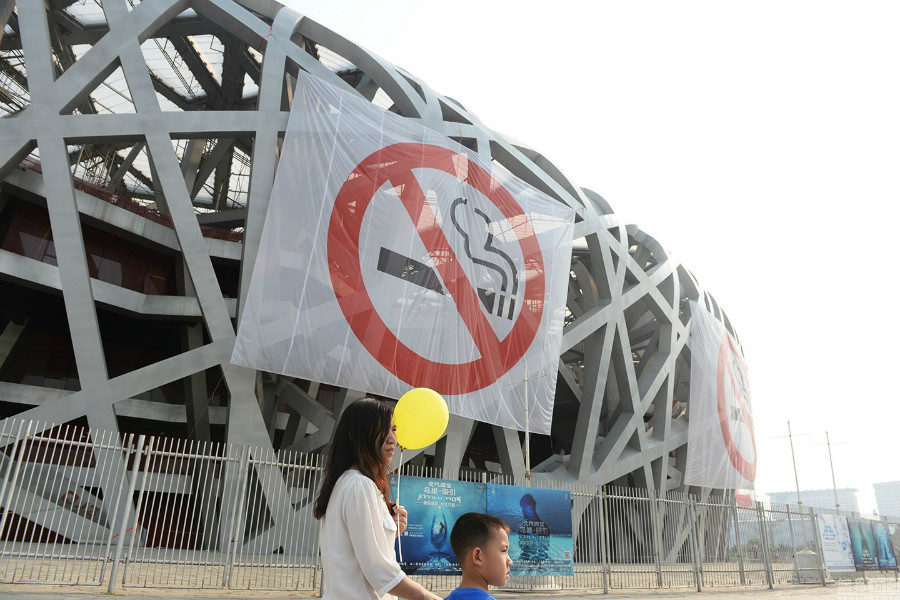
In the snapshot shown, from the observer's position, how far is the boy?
225 centimetres

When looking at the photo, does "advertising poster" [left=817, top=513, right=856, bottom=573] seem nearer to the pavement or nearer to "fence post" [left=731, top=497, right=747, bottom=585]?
the pavement

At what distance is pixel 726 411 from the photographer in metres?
25.2

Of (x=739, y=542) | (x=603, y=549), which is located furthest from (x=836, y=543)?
(x=603, y=549)

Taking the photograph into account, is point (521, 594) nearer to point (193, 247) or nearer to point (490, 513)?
point (490, 513)

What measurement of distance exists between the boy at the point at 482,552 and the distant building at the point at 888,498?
125638 millimetres

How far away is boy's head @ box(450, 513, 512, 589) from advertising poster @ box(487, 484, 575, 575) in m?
9.12

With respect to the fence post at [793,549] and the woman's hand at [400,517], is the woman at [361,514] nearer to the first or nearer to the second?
the woman's hand at [400,517]

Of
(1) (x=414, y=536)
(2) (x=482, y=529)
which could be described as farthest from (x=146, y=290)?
(2) (x=482, y=529)

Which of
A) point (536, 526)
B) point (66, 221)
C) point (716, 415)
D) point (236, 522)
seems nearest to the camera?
point (236, 522)

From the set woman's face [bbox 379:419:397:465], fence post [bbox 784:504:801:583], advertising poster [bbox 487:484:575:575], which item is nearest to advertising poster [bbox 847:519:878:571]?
fence post [bbox 784:504:801:583]

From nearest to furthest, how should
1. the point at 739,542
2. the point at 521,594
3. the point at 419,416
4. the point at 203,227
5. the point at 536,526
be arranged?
1. the point at 419,416
2. the point at 521,594
3. the point at 536,526
4. the point at 739,542
5. the point at 203,227

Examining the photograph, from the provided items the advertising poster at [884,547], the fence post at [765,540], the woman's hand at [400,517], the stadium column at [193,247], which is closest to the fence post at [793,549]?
the fence post at [765,540]

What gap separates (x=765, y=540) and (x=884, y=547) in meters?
9.08

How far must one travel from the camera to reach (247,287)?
45.6 feet
